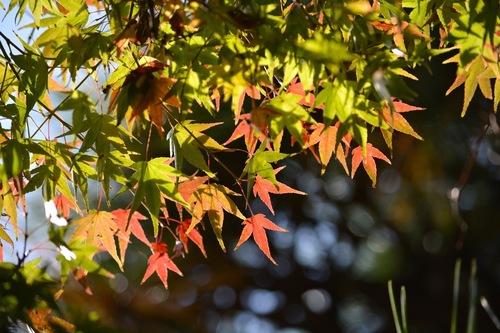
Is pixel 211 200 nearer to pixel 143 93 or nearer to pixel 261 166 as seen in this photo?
pixel 261 166

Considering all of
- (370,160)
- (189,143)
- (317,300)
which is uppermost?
(189,143)

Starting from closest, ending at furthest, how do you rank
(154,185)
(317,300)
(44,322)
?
(44,322), (154,185), (317,300)

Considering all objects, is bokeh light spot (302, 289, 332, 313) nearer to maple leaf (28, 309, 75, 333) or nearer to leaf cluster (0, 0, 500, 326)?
leaf cluster (0, 0, 500, 326)

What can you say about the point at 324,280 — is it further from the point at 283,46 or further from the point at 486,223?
the point at 283,46

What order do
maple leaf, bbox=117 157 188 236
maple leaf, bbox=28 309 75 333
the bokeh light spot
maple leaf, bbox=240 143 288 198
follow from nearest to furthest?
maple leaf, bbox=28 309 75 333
maple leaf, bbox=117 157 188 236
maple leaf, bbox=240 143 288 198
the bokeh light spot

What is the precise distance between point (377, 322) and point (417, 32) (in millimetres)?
3770

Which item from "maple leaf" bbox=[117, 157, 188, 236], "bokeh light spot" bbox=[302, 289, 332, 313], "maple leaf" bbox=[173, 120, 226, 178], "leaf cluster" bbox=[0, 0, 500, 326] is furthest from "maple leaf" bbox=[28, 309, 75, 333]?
"bokeh light spot" bbox=[302, 289, 332, 313]

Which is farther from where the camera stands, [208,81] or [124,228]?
[124,228]

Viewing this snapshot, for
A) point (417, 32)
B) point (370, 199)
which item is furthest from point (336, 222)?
point (417, 32)

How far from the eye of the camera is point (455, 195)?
1.30 m

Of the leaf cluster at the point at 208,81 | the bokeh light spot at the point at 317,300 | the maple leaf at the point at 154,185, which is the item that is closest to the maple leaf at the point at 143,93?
the leaf cluster at the point at 208,81

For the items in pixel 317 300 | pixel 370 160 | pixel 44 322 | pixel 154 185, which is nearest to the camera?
pixel 44 322

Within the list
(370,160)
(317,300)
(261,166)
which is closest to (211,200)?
(261,166)

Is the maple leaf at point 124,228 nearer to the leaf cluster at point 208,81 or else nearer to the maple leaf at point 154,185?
the leaf cluster at point 208,81
